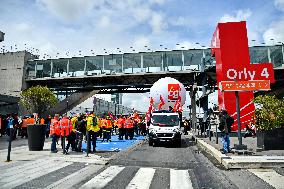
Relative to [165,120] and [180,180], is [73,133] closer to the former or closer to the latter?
[165,120]

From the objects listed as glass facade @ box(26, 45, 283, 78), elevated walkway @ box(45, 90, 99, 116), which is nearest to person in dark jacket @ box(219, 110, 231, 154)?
glass facade @ box(26, 45, 283, 78)

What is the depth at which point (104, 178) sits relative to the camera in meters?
6.99

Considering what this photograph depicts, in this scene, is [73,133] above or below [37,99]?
below

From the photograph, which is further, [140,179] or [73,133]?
[73,133]

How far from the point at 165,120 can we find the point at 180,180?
975 cm

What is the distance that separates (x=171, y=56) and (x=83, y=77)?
13.5m

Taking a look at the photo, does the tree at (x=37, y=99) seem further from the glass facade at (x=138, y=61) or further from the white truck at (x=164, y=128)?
the white truck at (x=164, y=128)

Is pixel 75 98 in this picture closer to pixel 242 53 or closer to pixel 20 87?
pixel 20 87

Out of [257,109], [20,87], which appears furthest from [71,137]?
[20,87]

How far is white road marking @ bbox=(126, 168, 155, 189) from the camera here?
621cm

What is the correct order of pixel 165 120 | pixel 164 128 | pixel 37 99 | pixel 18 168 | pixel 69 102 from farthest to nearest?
pixel 69 102 → pixel 37 99 → pixel 165 120 → pixel 164 128 → pixel 18 168

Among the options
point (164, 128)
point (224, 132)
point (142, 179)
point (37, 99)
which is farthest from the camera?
point (37, 99)

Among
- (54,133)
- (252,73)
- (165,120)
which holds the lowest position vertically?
(54,133)

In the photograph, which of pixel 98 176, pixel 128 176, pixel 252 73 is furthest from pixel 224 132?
pixel 98 176
